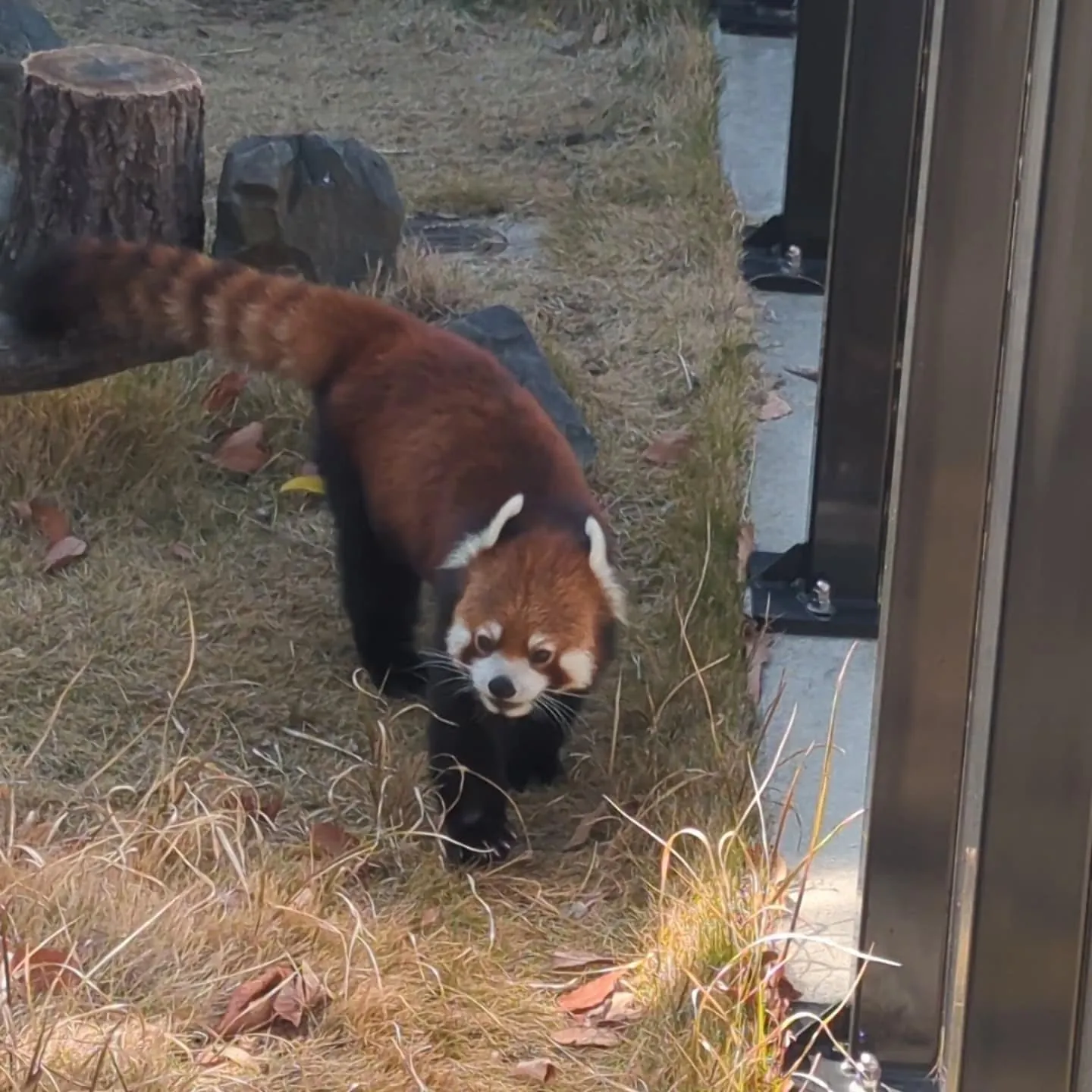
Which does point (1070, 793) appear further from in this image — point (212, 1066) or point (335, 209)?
point (335, 209)

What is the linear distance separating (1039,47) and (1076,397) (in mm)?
317

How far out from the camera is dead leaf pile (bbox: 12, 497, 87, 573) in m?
3.83

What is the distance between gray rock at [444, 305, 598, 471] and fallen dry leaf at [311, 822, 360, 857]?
139cm

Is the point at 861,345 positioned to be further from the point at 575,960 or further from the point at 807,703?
the point at 575,960

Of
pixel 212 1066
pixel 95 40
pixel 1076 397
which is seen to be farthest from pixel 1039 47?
pixel 95 40

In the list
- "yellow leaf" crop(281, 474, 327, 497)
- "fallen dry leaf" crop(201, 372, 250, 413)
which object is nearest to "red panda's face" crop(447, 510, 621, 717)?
"yellow leaf" crop(281, 474, 327, 497)

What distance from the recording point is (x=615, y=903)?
294 centimetres

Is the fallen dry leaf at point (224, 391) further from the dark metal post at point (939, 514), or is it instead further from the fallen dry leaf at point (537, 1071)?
the dark metal post at point (939, 514)

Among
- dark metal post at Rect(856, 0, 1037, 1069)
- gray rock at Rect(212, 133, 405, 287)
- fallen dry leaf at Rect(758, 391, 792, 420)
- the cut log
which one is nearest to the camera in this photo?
dark metal post at Rect(856, 0, 1037, 1069)

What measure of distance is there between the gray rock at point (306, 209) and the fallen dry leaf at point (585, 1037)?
259 centimetres

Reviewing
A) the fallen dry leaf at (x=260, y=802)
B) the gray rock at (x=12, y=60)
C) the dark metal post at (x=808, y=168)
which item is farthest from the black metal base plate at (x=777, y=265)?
the fallen dry leaf at (x=260, y=802)

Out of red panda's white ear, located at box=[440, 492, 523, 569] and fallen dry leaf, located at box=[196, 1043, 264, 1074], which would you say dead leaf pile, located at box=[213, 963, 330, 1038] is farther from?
red panda's white ear, located at box=[440, 492, 523, 569]

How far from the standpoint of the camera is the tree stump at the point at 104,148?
13.3ft

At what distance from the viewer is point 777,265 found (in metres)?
5.21
